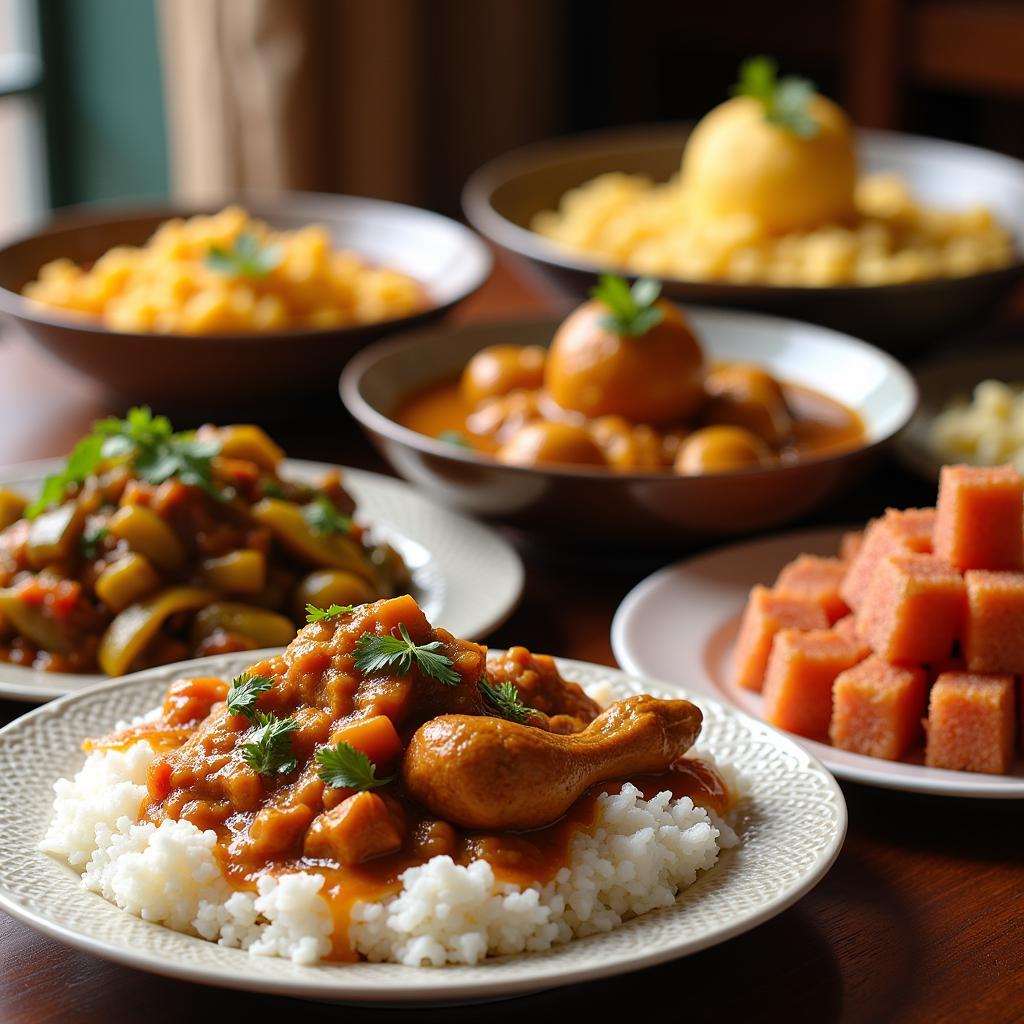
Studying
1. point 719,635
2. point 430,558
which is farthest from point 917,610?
point 430,558

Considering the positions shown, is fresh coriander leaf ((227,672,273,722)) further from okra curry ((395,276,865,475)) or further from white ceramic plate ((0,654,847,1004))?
okra curry ((395,276,865,475))

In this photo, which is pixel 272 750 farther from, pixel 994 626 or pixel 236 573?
pixel 994 626

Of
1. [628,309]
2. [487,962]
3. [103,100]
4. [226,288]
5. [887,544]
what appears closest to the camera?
[487,962]

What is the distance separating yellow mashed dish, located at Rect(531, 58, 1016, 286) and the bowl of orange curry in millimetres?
292

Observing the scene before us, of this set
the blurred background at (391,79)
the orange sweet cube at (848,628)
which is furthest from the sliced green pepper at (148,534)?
the blurred background at (391,79)

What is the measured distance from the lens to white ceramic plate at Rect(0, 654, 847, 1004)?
111 centimetres

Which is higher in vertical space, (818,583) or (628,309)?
(628,309)

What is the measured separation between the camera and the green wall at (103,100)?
16.3 feet

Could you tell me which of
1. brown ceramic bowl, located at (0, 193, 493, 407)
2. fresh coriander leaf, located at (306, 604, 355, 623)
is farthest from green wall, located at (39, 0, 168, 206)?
fresh coriander leaf, located at (306, 604, 355, 623)

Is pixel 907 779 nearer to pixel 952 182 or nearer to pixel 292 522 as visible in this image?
pixel 292 522

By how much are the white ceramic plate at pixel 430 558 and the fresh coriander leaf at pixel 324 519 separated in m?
0.13

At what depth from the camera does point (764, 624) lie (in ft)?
5.71

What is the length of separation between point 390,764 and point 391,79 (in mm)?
3864

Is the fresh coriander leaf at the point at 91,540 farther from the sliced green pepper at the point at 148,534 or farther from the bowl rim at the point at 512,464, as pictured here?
the bowl rim at the point at 512,464
